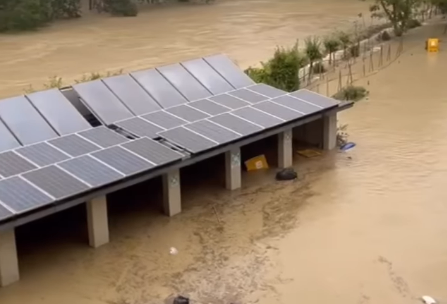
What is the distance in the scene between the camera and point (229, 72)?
11.8m

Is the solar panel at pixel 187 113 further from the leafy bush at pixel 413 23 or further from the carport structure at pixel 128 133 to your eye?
the leafy bush at pixel 413 23

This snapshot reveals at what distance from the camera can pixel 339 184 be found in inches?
403

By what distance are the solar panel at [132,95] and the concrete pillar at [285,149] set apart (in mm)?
1832

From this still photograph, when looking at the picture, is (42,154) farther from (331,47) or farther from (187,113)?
(331,47)

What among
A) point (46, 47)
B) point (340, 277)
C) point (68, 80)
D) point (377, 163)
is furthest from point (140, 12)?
point (340, 277)

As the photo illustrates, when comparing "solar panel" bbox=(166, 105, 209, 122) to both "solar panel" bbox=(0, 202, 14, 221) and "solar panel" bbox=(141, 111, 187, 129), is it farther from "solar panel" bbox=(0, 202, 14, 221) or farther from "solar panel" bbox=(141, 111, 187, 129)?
"solar panel" bbox=(0, 202, 14, 221)

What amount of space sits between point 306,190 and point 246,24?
15979 mm

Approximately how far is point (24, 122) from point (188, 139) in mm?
2105

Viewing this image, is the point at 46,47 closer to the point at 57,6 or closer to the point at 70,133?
the point at 57,6

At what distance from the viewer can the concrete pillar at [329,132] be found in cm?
1121

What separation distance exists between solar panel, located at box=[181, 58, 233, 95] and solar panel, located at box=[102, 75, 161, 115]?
110cm

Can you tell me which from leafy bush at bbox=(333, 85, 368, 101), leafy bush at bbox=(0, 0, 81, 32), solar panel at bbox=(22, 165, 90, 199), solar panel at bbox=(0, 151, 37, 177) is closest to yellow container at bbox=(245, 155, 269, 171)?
solar panel at bbox=(22, 165, 90, 199)

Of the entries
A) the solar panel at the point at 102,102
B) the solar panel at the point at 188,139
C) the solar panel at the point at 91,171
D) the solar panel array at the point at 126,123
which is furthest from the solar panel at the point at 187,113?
the solar panel at the point at 91,171

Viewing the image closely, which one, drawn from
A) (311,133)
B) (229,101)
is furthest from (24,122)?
(311,133)
